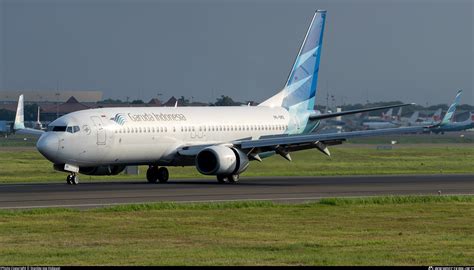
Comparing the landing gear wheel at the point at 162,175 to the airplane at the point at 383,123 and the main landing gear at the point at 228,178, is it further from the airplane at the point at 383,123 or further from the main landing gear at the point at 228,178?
the airplane at the point at 383,123

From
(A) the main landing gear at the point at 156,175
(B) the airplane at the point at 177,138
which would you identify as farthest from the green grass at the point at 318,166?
(A) the main landing gear at the point at 156,175

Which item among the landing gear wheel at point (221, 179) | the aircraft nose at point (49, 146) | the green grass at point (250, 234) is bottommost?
the landing gear wheel at point (221, 179)

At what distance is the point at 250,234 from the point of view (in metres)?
28.5

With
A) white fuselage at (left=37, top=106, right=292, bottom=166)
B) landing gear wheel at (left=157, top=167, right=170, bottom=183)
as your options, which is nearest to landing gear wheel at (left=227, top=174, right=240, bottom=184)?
white fuselage at (left=37, top=106, right=292, bottom=166)

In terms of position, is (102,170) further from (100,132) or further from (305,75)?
(305,75)

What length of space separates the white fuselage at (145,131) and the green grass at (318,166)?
380cm

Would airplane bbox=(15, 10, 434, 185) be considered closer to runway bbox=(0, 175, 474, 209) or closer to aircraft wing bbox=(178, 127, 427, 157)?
aircraft wing bbox=(178, 127, 427, 157)

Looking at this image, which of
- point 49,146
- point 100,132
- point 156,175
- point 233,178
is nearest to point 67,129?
point 49,146

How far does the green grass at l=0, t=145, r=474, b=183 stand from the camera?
61.7m

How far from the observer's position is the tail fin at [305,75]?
2394 inches

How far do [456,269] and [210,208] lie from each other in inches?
660

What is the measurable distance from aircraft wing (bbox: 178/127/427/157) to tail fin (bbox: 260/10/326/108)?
6.65m

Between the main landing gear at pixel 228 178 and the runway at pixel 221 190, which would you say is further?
the main landing gear at pixel 228 178

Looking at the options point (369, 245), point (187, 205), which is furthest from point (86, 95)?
point (369, 245)
